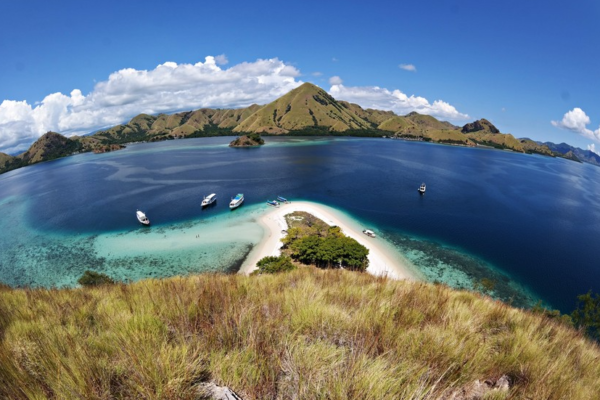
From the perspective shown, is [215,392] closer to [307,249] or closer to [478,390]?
[478,390]

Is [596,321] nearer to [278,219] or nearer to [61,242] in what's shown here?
[278,219]

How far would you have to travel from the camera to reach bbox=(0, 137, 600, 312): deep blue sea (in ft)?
104

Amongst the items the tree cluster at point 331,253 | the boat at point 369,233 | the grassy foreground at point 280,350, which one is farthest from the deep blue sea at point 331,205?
the grassy foreground at point 280,350

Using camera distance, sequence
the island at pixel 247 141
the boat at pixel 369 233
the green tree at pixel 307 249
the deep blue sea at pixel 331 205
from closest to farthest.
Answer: the green tree at pixel 307 249 → the deep blue sea at pixel 331 205 → the boat at pixel 369 233 → the island at pixel 247 141

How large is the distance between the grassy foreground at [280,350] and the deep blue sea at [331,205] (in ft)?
85.6

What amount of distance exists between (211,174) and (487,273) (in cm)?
8548

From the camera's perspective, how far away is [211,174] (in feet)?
302

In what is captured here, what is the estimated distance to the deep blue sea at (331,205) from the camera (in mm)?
31688

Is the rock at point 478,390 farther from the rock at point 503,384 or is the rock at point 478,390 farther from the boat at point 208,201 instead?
the boat at point 208,201

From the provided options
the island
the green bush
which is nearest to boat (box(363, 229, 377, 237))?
the green bush

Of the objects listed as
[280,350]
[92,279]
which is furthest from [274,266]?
[280,350]

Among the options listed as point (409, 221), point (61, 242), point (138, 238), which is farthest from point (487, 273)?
point (61, 242)

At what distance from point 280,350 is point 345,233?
1480 inches

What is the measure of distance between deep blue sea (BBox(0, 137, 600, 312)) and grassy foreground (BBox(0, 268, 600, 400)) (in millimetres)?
26099
